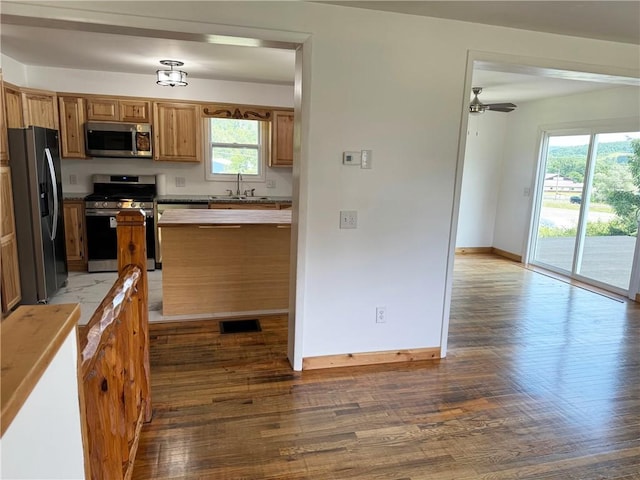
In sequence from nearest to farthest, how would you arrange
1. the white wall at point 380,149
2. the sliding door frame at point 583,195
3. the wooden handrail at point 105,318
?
the wooden handrail at point 105,318 < the white wall at point 380,149 < the sliding door frame at point 583,195

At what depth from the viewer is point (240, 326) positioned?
3.72 m

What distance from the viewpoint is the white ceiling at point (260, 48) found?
248 centimetres

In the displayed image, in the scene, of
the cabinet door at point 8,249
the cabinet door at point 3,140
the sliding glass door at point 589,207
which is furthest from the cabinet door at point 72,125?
the sliding glass door at point 589,207

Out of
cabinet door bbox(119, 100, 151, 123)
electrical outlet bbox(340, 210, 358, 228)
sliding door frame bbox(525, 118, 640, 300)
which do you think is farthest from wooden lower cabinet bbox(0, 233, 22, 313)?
sliding door frame bbox(525, 118, 640, 300)

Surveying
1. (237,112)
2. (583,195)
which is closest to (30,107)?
(237,112)

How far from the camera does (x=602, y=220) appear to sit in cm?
541

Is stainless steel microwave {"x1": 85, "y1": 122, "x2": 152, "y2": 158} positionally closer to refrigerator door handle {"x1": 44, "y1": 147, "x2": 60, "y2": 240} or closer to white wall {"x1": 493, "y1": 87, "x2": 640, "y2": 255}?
refrigerator door handle {"x1": 44, "y1": 147, "x2": 60, "y2": 240}

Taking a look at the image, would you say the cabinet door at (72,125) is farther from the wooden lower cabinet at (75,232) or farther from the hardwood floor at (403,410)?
the hardwood floor at (403,410)

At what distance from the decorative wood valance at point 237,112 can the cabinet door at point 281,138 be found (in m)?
0.14

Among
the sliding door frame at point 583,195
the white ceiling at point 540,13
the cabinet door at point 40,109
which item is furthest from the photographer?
the sliding door frame at point 583,195

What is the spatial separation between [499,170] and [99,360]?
6.91 m

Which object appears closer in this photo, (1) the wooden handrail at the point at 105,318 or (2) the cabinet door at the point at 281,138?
(1) the wooden handrail at the point at 105,318

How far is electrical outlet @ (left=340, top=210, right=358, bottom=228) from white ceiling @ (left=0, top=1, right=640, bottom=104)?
1.26 metres

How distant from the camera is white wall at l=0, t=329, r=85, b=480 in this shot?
66 cm
